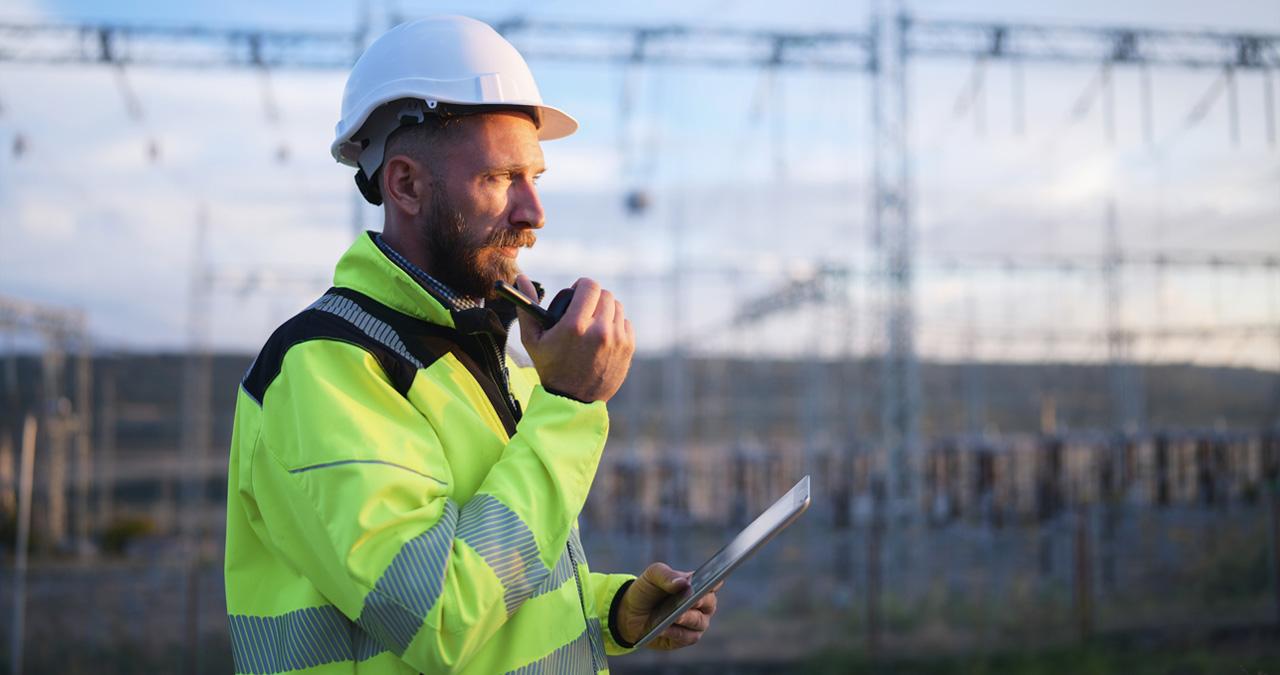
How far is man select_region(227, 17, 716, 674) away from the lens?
1.23 meters

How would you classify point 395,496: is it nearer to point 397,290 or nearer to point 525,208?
point 397,290

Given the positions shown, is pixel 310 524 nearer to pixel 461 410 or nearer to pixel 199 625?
pixel 461 410

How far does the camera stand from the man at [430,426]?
4.02ft

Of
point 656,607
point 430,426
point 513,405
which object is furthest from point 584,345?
point 656,607

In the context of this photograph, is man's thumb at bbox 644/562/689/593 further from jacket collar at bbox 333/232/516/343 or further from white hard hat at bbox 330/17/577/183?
white hard hat at bbox 330/17/577/183

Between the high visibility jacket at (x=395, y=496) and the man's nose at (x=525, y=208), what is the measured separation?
0.45 ft

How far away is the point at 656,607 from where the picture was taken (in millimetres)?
1719

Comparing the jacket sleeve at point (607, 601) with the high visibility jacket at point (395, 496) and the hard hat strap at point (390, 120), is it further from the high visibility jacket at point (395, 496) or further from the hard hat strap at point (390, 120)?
the hard hat strap at point (390, 120)

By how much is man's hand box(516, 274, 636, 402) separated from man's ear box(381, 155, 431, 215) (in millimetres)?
260

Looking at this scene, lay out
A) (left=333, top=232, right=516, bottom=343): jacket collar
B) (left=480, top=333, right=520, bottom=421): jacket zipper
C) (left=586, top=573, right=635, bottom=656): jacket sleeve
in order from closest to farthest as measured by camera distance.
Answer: (left=333, top=232, right=516, bottom=343): jacket collar < (left=480, top=333, right=520, bottom=421): jacket zipper < (left=586, top=573, right=635, bottom=656): jacket sleeve

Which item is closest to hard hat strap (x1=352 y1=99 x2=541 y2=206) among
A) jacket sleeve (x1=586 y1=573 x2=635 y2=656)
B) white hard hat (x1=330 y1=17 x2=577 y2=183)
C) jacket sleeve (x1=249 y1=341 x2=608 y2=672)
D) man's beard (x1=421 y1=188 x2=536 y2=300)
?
white hard hat (x1=330 y1=17 x2=577 y2=183)

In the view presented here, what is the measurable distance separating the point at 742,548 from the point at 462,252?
539 mm

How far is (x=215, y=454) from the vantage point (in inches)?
1858

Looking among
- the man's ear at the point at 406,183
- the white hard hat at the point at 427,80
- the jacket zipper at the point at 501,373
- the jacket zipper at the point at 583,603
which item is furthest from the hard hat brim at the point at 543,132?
the jacket zipper at the point at 583,603
